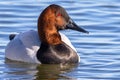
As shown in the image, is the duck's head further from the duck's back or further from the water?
the water

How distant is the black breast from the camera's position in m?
8.62

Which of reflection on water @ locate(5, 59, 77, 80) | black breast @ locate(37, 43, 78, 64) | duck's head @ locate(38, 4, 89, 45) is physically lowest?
reflection on water @ locate(5, 59, 77, 80)

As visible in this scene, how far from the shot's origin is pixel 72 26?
8.87 meters

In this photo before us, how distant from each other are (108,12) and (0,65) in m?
3.64

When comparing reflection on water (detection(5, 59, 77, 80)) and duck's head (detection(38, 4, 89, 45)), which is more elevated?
duck's head (detection(38, 4, 89, 45))

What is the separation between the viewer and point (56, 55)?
862cm

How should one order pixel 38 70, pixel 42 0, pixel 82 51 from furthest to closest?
pixel 42 0 < pixel 82 51 < pixel 38 70

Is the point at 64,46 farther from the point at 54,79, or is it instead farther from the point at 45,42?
the point at 54,79

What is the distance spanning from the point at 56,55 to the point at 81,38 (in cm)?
122

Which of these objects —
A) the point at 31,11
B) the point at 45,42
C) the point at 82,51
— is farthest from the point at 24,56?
the point at 31,11

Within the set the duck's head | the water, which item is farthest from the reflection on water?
the duck's head

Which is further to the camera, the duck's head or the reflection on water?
the duck's head

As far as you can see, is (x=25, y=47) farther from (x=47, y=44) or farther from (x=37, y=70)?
(x=37, y=70)

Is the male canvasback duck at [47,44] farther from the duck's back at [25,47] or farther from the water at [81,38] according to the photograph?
the water at [81,38]
